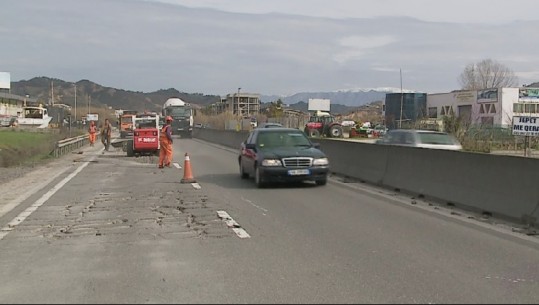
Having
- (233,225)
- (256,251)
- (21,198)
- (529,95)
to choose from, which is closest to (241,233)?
(233,225)

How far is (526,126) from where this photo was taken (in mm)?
25766

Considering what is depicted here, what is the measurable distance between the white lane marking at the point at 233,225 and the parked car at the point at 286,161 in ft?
12.9

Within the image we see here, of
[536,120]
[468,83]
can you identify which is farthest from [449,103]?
[536,120]

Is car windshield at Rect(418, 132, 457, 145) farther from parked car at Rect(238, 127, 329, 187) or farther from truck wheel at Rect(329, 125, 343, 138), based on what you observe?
truck wheel at Rect(329, 125, 343, 138)

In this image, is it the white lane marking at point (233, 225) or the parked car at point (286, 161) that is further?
the parked car at point (286, 161)

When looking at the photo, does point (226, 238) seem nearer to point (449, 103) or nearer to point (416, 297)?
point (416, 297)

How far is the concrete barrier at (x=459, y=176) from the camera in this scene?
10203 mm

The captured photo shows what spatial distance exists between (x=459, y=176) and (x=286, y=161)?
447 cm

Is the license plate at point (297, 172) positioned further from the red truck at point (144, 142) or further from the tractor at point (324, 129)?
the tractor at point (324, 129)

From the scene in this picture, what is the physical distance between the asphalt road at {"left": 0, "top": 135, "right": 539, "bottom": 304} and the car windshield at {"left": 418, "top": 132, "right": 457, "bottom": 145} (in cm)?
452

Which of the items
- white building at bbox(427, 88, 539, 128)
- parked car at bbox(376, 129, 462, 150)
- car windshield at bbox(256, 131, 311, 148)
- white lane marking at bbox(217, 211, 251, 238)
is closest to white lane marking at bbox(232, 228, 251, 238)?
white lane marking at bbox(217, 211, 251, 238)

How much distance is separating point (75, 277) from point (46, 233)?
302cm

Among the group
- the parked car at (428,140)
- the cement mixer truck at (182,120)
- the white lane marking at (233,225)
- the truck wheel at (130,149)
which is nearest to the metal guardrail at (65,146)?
the truck wheel at (130,149)

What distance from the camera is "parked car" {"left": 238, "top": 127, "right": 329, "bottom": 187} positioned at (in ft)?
49.4
